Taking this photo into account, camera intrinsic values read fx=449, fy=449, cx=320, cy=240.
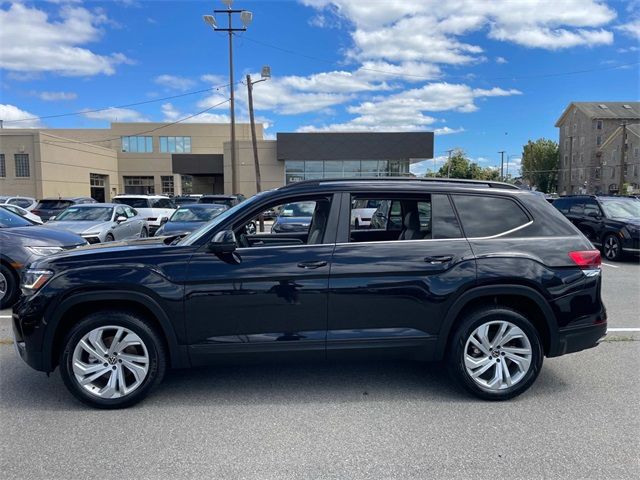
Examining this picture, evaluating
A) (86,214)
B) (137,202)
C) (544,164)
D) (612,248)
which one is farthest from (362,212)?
(544,164)

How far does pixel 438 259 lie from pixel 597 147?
272ft

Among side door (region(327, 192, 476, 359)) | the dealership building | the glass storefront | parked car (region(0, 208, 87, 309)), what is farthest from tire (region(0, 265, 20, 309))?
the glass storefront

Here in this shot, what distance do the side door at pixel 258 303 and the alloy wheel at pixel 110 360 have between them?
1.42ft

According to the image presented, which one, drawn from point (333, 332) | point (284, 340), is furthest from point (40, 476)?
point (333, 332)

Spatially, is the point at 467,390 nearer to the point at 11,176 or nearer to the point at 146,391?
the point at 146,391

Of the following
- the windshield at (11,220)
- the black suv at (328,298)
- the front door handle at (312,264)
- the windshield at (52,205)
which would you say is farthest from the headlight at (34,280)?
the windshield at (52,205)

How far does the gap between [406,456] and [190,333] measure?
180cm

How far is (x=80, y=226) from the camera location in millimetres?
11172

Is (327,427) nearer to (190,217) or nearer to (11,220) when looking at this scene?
(11,220)

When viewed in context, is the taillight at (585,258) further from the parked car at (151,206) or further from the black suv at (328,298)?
the parked car at (151,206)

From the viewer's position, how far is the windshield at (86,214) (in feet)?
39.7

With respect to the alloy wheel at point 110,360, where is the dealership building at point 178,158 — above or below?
above

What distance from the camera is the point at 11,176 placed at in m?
40.3

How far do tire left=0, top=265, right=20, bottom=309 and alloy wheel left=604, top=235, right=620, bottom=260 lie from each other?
1279cm
